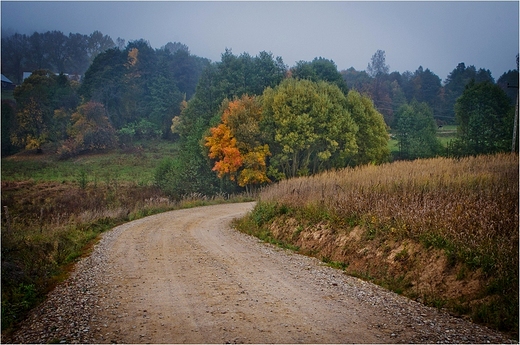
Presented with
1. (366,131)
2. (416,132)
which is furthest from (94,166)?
(416,132)

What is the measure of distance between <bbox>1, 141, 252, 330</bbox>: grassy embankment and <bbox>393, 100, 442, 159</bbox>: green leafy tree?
27.6 meters

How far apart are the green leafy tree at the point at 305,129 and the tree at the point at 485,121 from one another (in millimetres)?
11349

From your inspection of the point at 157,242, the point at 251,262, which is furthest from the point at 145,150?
the point at 251,262

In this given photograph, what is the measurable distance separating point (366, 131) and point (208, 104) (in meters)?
22.0

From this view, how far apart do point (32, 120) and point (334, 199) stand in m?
48.6

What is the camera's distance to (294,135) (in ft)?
121

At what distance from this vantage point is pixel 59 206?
29875mm

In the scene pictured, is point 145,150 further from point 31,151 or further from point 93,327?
point 93,327

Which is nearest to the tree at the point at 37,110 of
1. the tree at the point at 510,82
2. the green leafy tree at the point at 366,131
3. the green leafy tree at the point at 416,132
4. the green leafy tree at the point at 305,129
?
the green leafy tree at the point at 305,129

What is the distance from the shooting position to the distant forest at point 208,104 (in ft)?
125

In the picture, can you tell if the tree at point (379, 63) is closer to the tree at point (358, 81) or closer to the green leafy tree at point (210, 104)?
the tree at point (358, 81)

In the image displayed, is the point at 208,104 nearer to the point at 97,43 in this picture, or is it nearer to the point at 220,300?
the point at 220,300

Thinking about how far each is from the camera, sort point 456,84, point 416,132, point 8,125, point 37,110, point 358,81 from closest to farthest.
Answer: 1. point 8,125
2. point 37,110
3. point 416,132
4. point 456,84
5. point 358,81

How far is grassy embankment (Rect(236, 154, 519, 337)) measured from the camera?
7.30 m
